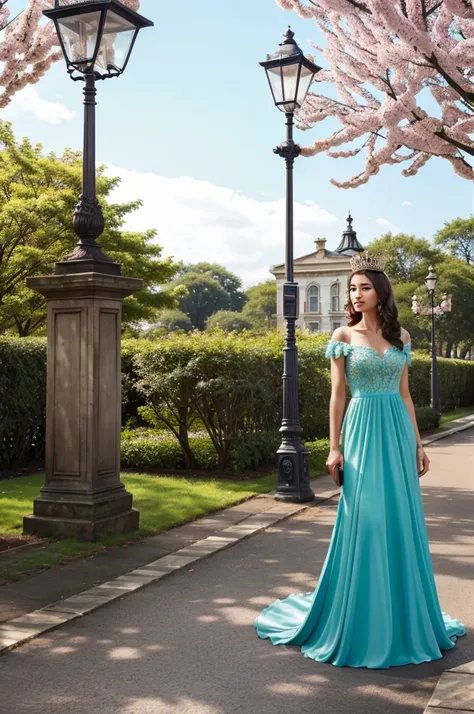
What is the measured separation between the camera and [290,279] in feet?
35.6

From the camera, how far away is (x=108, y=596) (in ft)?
18.6

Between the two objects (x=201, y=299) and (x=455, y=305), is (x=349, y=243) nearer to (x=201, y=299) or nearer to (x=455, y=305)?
(x=455, y=305)

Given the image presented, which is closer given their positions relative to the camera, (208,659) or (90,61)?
(208,659)

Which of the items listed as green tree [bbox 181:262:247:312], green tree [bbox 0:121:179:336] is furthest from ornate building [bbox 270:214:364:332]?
green tree [bbox 0:121:179:336]

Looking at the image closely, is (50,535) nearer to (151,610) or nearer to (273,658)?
(151,610)

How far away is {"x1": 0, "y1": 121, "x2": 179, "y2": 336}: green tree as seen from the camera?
26.0 m

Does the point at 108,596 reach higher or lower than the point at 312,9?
lower

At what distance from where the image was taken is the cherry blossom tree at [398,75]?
8.75 m

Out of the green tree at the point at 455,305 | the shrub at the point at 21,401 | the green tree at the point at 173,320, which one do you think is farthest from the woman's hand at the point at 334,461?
the green tree at the point at 173,320

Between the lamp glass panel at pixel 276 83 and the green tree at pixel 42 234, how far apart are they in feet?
50.7

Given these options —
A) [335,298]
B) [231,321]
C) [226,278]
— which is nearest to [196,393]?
[335,298]

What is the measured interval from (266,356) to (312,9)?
5419 millimetres

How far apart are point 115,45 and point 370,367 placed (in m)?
4.70

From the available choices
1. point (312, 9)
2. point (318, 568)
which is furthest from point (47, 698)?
point (312, 9)
